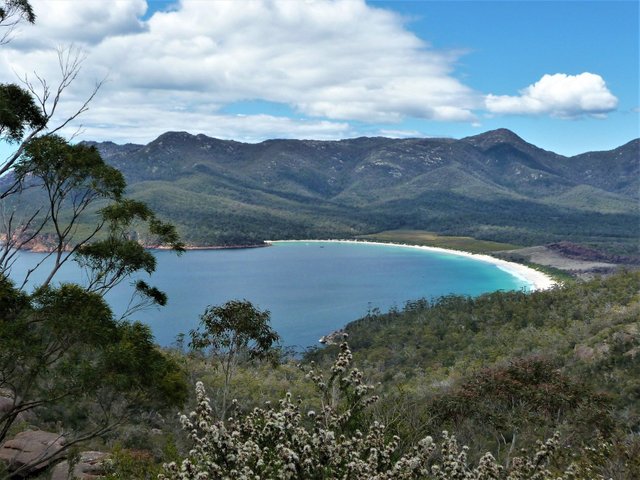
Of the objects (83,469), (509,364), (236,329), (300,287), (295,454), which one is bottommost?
(300,287)

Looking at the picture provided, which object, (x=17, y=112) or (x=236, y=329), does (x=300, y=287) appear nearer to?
(x=236, y=329)

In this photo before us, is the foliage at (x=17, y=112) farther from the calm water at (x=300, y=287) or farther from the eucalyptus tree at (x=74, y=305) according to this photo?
the calm water at (x=300, y=287)

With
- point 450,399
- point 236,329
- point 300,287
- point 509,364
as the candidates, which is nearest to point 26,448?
point 236,329

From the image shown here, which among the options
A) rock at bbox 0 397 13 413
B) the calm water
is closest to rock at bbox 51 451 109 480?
rock at bbox 0 397 13 413

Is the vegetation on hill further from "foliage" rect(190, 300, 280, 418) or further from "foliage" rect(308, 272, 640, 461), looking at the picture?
"foliage" rect(190, 300, 280, 418)

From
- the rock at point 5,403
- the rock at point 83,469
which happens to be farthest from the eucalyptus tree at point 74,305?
the rock at point 5,403

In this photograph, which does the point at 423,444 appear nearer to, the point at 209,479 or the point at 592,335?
the point at 209,479

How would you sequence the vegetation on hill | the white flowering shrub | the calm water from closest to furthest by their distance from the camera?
the white flowering shrub
the vegetation on hill
the calm water

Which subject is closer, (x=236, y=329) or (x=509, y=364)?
(x=236, y=329)
